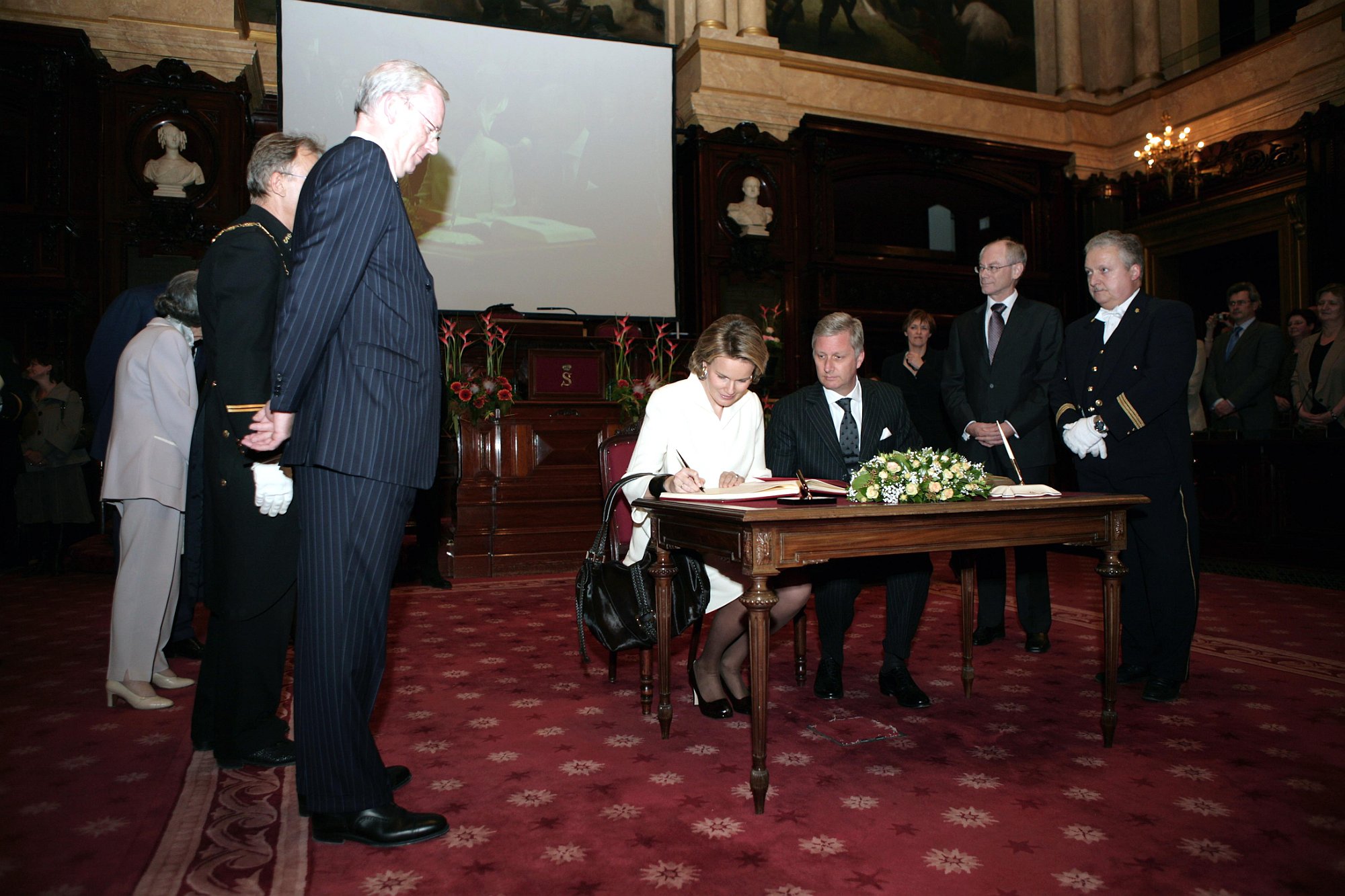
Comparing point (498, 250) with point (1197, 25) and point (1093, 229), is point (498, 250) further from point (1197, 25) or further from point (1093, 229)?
point (1197, 25)

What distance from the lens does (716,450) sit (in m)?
3.01

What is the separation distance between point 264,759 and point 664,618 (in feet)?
3.95

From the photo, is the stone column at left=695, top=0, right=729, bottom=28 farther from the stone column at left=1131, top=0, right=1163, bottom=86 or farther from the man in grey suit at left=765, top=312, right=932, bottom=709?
the man in grey suit at left=765, top=312, right=932, bottom=709

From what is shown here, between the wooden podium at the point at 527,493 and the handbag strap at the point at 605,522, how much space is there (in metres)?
3.16

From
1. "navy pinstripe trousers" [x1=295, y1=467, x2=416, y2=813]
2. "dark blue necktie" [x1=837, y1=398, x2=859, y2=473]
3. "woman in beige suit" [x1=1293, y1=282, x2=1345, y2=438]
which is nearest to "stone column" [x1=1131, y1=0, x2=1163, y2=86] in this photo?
"woman in beige suit" [x1=1293, y1=282, x2=1345, y2=438]

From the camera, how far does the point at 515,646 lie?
3957 mm

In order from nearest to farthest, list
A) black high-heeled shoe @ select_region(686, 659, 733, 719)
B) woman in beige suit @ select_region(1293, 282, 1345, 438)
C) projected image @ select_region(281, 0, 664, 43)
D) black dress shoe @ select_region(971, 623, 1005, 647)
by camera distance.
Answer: black high-heeled shoe @ select_region(686, 659, 733, 719)
black dress shoe @ select_region(971, 623, 1005, 647)
woman in beige suit @ select_region(1293, 282, 1345, 438)
projected image @ select_region(281, 0, 664, 43)

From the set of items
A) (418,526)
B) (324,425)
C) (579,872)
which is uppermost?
(324,425)

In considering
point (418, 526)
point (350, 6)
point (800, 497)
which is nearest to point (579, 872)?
point (800, 497)

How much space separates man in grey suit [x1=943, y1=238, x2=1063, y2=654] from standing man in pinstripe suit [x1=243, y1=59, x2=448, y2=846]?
8.60 ft

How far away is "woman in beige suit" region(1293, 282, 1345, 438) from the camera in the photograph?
5914 millimetres

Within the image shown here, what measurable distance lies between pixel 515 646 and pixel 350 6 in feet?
23.1

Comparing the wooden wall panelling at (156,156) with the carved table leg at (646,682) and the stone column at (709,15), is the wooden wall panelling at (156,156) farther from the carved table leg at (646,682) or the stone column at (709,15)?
the carved table leg at (646,682)

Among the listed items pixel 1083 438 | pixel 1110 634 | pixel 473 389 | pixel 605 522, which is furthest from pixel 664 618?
pixel 473 389
